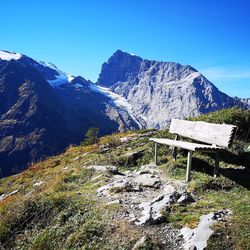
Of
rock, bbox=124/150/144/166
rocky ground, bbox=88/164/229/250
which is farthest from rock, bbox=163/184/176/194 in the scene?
rock, bbox=124/150/144/166

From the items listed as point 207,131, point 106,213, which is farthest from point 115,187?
point 207,131

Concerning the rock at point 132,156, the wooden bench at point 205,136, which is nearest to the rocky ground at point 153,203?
the wooden bench at point 205,136

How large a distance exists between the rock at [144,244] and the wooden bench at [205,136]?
201 inches

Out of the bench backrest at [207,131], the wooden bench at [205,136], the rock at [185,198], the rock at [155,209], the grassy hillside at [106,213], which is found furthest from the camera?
the bench backrest at [207,131]

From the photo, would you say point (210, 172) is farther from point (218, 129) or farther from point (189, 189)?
point (189, 189)

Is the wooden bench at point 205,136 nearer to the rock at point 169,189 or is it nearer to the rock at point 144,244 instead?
the rock at point 169,189

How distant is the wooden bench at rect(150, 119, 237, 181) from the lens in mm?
13188

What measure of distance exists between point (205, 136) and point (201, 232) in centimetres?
777

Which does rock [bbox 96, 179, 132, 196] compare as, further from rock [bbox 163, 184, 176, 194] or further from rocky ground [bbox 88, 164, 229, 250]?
rock [bbox 163, 184, 176, 194]

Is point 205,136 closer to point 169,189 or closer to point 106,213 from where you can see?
point 169,189

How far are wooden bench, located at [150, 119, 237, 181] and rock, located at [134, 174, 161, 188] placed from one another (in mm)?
1142

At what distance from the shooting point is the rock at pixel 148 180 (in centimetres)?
1325

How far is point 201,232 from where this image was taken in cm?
841

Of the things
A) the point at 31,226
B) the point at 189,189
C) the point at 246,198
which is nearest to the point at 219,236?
the point at 246,198
